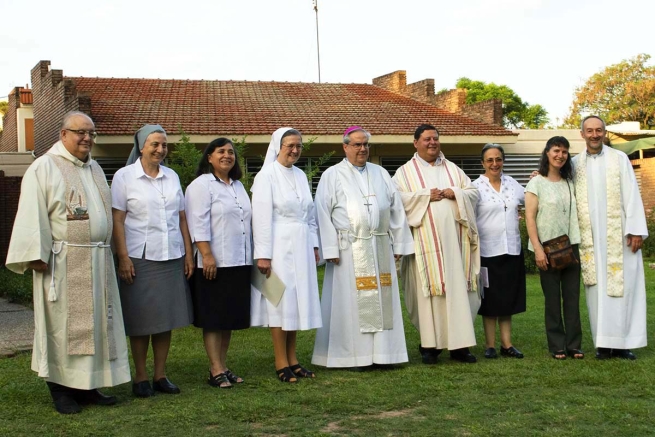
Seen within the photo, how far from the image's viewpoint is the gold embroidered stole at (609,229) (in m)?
7.89

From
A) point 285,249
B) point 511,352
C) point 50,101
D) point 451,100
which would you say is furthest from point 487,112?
point 285,249

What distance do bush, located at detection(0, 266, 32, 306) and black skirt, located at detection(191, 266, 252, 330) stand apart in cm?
694

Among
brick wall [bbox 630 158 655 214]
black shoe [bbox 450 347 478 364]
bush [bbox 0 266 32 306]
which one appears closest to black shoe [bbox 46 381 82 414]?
black shoe [bbox 450 347 478 364]

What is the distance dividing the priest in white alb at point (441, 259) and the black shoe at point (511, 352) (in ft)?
1.10

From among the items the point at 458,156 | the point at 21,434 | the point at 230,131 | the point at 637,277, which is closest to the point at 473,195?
the point at 637,277

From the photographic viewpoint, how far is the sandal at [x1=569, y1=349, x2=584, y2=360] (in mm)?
7879

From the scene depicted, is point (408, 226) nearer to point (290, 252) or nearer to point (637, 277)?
point (290, 252)

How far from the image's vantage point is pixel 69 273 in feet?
20.2

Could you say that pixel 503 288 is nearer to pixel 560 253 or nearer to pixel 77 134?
pixel 560 253

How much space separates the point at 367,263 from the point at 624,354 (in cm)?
249

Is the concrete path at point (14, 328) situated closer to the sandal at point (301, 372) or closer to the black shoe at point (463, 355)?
the sandal at point (301, 372)

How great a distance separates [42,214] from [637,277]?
5222 mm

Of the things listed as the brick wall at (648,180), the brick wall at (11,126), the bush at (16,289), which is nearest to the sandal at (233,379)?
the bush at (16,289)

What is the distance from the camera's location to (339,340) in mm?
7672
